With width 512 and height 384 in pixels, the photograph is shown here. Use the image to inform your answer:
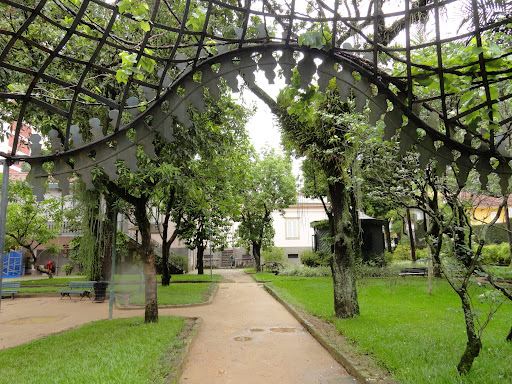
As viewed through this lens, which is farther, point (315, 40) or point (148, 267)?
point (148, 267)

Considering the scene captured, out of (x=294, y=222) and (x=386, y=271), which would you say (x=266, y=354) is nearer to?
(x=386, y=271)

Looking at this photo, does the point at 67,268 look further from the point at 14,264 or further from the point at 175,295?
the point at 175,295

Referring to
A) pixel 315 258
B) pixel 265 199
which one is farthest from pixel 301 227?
pixel 315 258

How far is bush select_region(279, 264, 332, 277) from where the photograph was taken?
21297 mm

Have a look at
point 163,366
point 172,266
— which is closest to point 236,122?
point 163,366

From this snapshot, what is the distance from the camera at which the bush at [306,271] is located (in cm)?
2130

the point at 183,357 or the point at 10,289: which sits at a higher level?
the point at 10,289

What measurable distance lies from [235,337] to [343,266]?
9.41ft

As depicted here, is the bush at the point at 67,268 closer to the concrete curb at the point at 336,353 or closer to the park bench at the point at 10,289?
the park bench at the point at 10,289

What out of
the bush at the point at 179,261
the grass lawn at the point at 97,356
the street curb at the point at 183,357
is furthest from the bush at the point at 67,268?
the street curb at the point at 183,357

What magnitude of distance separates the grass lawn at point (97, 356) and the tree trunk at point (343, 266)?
143 inches

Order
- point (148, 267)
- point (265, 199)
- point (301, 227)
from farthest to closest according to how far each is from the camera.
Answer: point (301, 227) < point (265, 199) < point (148, 267)

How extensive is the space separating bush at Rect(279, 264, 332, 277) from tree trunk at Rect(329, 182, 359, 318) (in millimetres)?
12809

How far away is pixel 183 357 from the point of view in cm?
579
